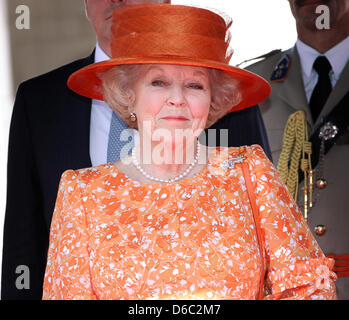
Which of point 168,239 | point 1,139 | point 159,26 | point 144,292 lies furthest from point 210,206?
point 1,139

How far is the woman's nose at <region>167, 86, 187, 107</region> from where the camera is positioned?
169 cm

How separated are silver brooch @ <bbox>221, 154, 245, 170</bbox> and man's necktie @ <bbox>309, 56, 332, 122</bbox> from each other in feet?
2.56

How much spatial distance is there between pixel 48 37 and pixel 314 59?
1.01 metres

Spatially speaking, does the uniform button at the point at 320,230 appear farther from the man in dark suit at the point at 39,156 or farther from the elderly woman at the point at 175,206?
the elderly woman at the point at 175,206

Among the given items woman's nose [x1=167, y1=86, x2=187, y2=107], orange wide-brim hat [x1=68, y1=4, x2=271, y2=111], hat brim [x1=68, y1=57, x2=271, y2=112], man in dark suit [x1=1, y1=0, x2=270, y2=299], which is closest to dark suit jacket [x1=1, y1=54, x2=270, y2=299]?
man in dark suit [x1=1, y1=0, x2=270, y2=299]

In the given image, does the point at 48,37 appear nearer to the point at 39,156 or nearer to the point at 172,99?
the point at 39,156

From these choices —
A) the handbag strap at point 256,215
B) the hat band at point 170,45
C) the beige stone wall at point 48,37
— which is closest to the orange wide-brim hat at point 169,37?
the hat band at point 170,45

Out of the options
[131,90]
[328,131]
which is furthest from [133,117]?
[328,131]

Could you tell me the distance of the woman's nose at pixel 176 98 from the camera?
1.69 metres

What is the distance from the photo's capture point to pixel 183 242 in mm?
1651

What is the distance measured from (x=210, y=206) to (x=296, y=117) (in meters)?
0.89

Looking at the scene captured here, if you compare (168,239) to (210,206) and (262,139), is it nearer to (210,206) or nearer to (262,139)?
(210,206)

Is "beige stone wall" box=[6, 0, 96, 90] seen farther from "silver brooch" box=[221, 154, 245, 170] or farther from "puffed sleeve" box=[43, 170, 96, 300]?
"silver brooch" box=[221, 154, 245, 170]

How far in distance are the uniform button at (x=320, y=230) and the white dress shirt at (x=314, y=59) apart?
1.60 feet
